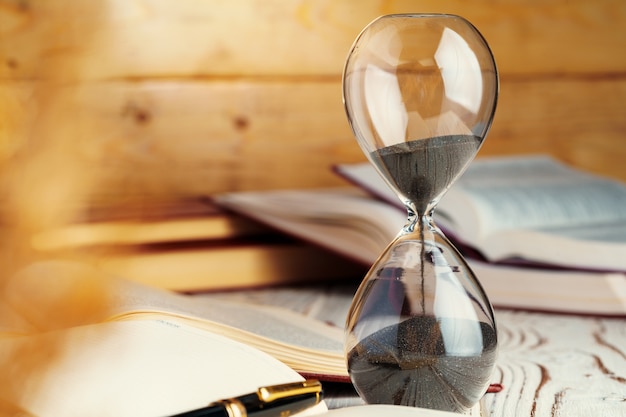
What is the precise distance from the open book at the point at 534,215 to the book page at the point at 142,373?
499 mm

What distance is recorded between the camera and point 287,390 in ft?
1.65

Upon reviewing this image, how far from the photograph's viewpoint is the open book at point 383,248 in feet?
3.13

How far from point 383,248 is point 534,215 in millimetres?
208

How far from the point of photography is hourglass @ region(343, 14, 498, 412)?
0.52 m

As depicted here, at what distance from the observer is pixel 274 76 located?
1.40 metres

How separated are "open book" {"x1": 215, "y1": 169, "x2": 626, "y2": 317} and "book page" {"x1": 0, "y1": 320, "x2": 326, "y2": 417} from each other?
1.44ft

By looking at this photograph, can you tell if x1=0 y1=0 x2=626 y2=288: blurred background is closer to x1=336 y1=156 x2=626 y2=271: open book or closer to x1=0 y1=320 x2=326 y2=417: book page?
x1=336 y1=156 x2=626 y2=271: open book

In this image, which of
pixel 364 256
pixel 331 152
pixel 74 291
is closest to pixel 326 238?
pixel 364 256

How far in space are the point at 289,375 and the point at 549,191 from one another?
661mm

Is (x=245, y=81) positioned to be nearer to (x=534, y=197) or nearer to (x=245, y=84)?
(x=245, y=84)

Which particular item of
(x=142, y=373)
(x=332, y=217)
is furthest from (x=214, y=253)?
(x=142, y=373)

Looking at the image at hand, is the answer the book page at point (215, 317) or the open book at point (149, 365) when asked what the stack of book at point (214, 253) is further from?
the open book at point (149, 365)

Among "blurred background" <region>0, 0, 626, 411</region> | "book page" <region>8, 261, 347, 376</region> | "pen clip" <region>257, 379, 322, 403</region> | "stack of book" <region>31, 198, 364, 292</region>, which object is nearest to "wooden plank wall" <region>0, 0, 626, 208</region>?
"blurred background" <region>0, 0, 626, 411</region>

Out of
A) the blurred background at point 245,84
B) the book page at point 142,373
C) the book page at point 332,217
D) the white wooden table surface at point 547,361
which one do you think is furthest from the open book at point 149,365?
the blurred background at point 245,84
